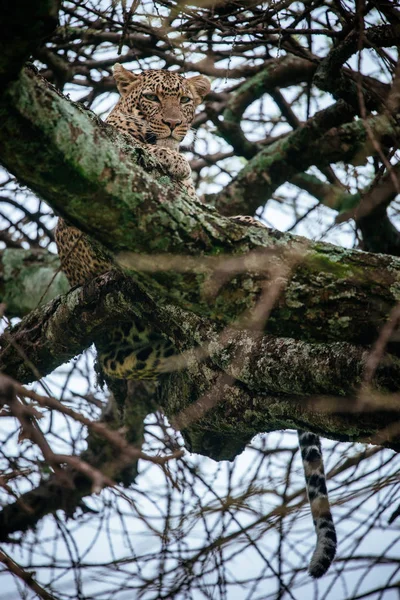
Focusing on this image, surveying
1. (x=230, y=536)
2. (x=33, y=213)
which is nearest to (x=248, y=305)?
(x=230, y=536)

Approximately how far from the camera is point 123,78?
18.5 feet

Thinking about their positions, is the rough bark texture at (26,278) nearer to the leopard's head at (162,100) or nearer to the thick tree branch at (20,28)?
the leopard's head at (162,100)

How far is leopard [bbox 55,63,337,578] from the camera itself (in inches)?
134

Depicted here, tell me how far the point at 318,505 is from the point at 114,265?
1688 mm

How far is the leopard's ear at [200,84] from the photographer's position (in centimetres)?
570

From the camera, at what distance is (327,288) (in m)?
2.61

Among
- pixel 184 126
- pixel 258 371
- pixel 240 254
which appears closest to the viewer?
pixel 240 254

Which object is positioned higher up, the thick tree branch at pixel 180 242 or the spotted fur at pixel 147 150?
the spotted fur at pixel 147 150

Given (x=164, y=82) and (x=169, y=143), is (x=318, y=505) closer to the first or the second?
(x=169, y=143)

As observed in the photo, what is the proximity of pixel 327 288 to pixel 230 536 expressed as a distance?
1330 millimetres

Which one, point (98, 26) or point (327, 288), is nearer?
point (327, 288)

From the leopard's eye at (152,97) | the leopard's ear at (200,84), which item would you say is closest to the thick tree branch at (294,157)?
the leopard's ear at (200,84)

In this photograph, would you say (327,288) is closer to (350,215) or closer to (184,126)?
(350,215)

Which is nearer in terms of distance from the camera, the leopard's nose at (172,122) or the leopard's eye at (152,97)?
the leopard's nose at (172,122)
